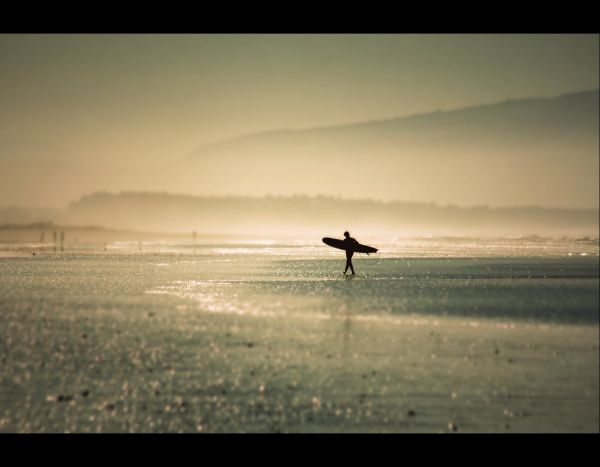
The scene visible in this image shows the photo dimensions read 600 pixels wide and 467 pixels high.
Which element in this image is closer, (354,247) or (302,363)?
(302,363)

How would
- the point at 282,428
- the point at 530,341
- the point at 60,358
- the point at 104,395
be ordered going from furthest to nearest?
1. the point at 530,341
2. the point at 60,358
3. the point at 104,395
4. the point at 282,428

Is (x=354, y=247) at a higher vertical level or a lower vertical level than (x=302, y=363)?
higher

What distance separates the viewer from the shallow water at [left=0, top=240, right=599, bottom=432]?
22.0 metres

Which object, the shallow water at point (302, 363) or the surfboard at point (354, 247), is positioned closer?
the shallow water at point (302, 363)

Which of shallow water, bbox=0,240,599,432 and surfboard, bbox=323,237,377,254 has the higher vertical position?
surfboard, bbox=323,237,377,254

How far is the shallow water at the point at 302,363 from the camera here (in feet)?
72.1

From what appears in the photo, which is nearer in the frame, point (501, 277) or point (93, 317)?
point (93, 317)

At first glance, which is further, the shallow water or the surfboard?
the surfboard

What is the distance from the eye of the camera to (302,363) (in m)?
29.4

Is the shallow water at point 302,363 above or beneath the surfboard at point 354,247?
beneath
